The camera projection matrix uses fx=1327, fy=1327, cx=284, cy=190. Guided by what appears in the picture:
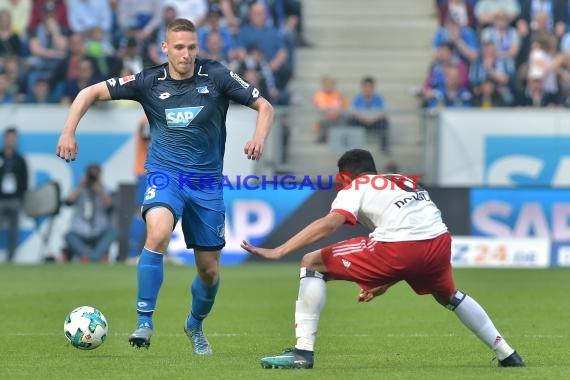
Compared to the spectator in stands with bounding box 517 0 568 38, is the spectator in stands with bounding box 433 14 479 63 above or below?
below

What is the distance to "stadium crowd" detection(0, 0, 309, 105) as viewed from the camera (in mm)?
24500

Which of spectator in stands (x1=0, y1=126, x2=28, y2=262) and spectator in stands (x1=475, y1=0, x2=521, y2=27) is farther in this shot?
spectator in stands (x1=475, y1=0, x2=521, y2=27)

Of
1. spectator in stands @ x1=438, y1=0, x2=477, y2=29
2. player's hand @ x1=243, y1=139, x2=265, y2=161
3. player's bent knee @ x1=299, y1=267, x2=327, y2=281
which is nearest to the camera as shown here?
player's bent knee @ x1=299, y1=267, x2=327, y2=281

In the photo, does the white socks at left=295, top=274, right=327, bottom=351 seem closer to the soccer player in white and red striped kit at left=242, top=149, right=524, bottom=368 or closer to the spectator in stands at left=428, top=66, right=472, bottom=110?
the soccer player in white and red striped kit at left=242, top=149, right=524, bottom=368

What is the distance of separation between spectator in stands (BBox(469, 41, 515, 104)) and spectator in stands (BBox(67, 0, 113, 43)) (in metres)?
7.19

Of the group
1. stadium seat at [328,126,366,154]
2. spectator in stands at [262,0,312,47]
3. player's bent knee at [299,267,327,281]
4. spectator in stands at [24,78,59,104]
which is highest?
spectator in stands at [262,0,312,47]

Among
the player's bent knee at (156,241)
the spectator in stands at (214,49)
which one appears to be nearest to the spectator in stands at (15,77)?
the spectator in stands at (214,49)

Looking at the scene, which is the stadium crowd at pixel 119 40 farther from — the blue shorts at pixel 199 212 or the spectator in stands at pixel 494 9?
the blue shorts at pixel 199 212

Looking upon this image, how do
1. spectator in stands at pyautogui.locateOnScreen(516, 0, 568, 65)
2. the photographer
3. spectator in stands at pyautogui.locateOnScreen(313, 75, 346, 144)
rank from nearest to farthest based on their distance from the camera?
the photographer < spectator in stands at pyautogui.locateOnScreen(313, 75, 346, 144) < spectator in stands at pyautogui.locateOnScreen(516, 0, 568, 65)

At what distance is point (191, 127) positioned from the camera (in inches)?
400

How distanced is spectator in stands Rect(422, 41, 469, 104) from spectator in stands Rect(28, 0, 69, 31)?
283 inches

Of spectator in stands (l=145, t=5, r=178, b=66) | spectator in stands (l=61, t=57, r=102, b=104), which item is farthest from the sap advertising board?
spectator in stands (l=61, t=57, r=102, b=104)

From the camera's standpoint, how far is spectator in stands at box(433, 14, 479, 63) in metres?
25.6

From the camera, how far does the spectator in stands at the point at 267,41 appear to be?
25562mm
